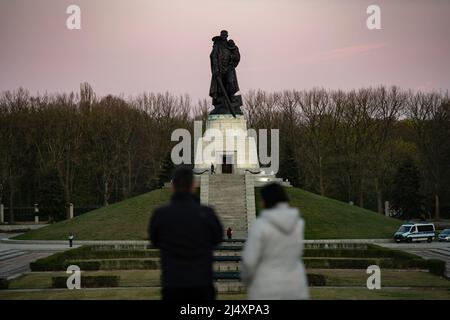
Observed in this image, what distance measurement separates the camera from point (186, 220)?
394 inches

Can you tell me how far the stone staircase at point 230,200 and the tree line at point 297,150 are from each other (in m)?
22.6

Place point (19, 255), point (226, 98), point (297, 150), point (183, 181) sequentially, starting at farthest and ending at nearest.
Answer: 1. point (297, 150)
2. point (226, 98)
3. point (19, 255)
4. point (183, 181)

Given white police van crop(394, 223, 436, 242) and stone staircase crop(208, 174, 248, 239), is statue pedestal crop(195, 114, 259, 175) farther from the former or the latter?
white police van crop(394, 223, 436, 242)

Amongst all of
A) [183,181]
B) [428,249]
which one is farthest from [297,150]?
[183,181]

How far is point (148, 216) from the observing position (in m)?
52.6

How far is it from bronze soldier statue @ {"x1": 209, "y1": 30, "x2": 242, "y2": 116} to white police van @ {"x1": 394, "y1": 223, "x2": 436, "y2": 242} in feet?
46.9

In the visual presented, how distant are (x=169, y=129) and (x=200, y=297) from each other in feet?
271

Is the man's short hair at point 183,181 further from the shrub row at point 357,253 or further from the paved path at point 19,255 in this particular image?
the shrub row at point 357,253

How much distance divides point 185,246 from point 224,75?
49.4 meters

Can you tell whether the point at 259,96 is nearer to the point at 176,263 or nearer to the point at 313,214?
the point at 313,214

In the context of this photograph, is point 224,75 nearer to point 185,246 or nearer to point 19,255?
point 19,255

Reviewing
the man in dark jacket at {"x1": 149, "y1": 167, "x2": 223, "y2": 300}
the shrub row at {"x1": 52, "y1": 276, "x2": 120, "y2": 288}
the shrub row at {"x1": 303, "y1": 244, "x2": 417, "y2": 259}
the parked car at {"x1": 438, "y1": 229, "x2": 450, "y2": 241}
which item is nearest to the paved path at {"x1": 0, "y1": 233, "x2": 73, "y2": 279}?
the shrub row at {"x1": 52, "y1": 276, "x2": 120, "y2": 288}

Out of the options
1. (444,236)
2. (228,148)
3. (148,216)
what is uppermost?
(228,148)
